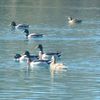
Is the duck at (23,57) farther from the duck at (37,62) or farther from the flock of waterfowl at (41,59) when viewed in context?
the duck at (37,62)

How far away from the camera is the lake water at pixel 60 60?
22875 mm

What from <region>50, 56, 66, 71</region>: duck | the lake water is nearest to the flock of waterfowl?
<region>50, 56, 66, 71</region>: duck

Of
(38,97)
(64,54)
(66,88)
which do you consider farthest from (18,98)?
(64,54)

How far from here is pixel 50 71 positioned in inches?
1108

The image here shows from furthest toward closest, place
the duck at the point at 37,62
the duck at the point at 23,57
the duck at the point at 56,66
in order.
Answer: the duck at the point at 23,57 < the duck at the point at 37,62 < the duck at the point at 56,66

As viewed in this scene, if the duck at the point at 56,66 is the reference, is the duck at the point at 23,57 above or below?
above

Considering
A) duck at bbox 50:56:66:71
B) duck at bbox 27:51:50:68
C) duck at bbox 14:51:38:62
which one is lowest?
duck at bbox 50:56:66:71

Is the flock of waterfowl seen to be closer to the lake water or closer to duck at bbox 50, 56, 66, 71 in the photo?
duck at bbox 50, 56, 66, 71

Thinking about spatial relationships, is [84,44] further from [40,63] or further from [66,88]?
[66,88]

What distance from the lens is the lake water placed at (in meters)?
22.9

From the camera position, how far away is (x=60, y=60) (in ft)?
102

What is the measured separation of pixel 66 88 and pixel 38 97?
6.27ft

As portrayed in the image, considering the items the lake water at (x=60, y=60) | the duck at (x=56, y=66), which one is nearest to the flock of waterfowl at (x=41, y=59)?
the duck at (x=56, y=66)

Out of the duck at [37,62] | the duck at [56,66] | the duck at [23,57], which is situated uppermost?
the duck at [23,57]
